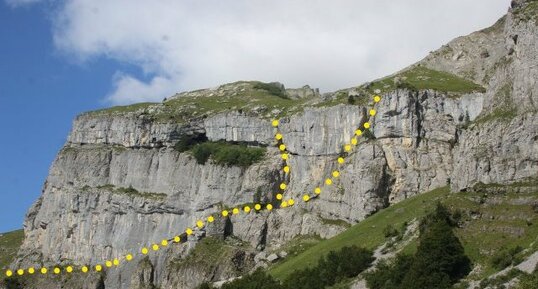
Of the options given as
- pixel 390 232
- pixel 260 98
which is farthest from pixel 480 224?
pixel 260 98

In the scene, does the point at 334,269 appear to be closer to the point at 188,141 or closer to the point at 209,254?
the point at 209,254

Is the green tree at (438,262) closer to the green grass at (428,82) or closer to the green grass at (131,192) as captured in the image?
the green grass at (428,82)

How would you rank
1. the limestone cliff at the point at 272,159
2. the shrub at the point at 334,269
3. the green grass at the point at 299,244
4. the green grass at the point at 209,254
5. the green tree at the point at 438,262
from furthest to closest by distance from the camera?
the green grass at the point at 209,254 < the green grass at the point at 299,244 < the limestone cliff at the point at 272,159 < the shrub at the point at 334,269 < the green tree at the point at 438,262

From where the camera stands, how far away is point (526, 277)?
238ft

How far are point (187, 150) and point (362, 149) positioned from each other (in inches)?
1629

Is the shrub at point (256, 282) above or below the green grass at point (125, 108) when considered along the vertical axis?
below

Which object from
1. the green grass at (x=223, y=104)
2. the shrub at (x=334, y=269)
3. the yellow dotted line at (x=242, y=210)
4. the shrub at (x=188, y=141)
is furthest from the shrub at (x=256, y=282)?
the shrub at (x=188, y=141)

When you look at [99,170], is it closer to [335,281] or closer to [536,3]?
[335,281]

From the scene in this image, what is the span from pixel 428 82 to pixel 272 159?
30.3 m

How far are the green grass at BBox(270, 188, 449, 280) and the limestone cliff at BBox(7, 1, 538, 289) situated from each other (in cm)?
565

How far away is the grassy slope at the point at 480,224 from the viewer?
84875 mm

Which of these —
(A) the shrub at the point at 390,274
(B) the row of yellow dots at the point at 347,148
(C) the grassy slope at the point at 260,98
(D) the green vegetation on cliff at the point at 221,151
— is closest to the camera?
(A) the shrub at the point at 390,274

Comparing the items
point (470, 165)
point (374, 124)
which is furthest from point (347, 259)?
point (374, 124)

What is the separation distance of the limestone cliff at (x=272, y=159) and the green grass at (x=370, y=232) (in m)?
5.65
